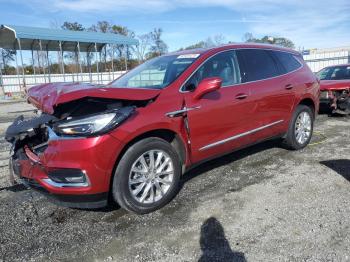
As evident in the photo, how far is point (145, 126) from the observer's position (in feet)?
11.9

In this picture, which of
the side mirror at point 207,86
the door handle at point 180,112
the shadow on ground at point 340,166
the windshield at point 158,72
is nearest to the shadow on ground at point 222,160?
the door handle at point 180,112

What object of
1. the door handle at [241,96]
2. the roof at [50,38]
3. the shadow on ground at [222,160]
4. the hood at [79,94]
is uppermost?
the roof at [50,38]

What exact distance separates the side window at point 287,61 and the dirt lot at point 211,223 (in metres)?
1.70

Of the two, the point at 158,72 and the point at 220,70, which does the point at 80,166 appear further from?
the point at 220,70

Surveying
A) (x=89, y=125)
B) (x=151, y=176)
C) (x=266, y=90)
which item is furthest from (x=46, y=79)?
(x=89, y=125)

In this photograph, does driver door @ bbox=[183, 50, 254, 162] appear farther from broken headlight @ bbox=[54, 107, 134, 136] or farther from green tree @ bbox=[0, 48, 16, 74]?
green tree @ bbox=[0, 48, 16, 74]

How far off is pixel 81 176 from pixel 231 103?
6.98 ft

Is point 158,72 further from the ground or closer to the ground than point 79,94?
further from the ground

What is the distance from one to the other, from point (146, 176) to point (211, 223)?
0.84 m

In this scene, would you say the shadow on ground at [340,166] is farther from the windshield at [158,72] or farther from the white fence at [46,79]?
the white fence at [46,79]

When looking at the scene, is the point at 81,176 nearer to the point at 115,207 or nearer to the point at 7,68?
the point at 115,207

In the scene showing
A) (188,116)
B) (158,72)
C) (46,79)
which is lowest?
(46,79)

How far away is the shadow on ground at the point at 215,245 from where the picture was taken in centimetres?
293

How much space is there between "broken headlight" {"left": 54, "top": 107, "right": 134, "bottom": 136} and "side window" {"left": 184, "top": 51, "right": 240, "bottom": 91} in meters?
1.12
